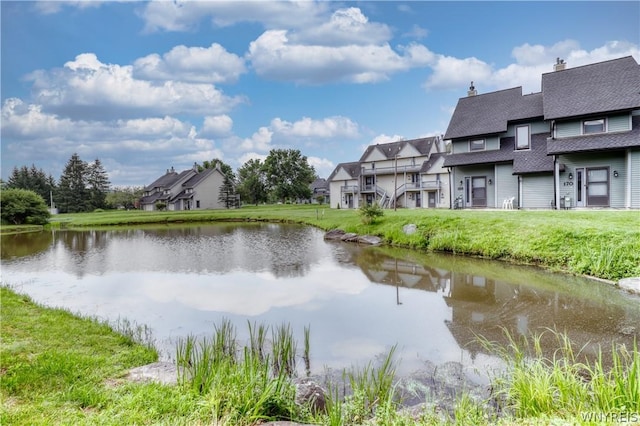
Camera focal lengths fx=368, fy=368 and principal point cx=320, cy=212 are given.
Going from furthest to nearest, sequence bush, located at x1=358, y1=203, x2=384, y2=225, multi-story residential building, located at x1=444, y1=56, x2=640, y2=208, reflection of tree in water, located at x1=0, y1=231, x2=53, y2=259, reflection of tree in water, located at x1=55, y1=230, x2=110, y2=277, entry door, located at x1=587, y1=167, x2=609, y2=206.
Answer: bush, located at x1=358, y1=203, x2=384, y2=225, reflection of tree in water, located at x1=0, y1=231, x2=53, y2=259, entry door, located at x1=587, y1=167, x2=609, y2=206, multi-story residential building, located at x1=444, y1=56, x2=640, y2=208, reflection of tree in water, located at x1=55, y1=230, x2=110, y2=277

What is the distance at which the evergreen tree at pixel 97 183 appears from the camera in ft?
225

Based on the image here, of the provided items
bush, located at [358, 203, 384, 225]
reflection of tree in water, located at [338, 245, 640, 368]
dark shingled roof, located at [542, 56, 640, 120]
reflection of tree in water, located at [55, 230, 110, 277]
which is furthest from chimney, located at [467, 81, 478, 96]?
reflection of tree in water, located at [55, 230, 110, 277]

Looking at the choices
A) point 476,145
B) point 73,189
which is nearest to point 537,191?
point 476,145

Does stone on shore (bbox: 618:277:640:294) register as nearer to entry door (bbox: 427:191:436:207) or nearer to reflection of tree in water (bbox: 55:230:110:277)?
reflection of tree in water (bbox: 55:230:110:277)

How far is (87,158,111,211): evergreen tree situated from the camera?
68438 mm

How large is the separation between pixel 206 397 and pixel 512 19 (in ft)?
55.3

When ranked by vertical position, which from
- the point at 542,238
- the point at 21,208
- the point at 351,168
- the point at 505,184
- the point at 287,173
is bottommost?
the point at 542,238

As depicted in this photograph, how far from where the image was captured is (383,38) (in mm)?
16250

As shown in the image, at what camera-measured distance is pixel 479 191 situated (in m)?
21.9

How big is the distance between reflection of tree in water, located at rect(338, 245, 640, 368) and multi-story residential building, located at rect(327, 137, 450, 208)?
69.1ft

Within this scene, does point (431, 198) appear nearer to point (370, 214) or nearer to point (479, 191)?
point (479, 191)

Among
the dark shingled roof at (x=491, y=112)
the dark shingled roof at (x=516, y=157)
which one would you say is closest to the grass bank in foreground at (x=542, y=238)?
the dark shingled roof at (x=516, y=157)

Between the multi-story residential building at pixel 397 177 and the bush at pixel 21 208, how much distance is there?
97.1ft

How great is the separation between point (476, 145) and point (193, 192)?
145ft
